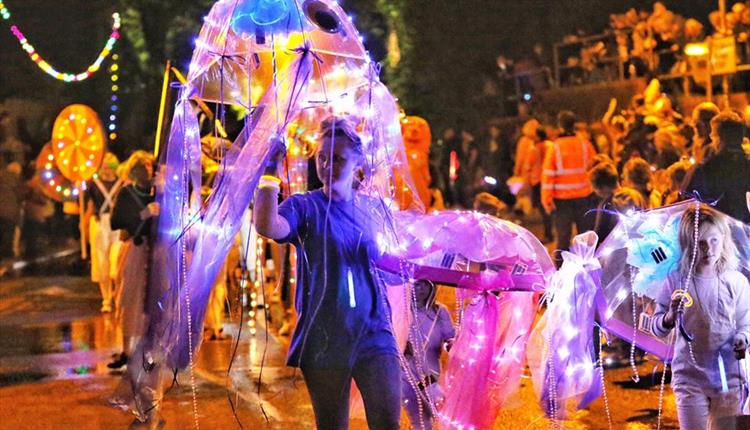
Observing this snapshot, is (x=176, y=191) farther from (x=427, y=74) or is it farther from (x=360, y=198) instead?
(x=427, y=74)

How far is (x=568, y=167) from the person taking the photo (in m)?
14.3

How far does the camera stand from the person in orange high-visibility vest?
14281mm

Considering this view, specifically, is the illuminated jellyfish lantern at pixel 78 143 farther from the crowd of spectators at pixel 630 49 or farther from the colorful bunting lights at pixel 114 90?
the crowd of spectators at pixel 630 49

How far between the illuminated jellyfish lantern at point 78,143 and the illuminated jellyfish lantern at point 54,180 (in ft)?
6.71

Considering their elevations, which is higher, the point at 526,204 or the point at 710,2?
the point at 710,2

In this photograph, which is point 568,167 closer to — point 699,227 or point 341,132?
point 699,227

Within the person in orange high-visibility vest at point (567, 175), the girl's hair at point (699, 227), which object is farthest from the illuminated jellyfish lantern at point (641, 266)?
the person in orange high-visibility vest at point (567, 175)

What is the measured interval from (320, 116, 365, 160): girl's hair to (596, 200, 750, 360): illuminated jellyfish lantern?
1651 mm

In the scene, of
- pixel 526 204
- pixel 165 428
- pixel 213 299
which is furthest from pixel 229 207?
pixel 526 204

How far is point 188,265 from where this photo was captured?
5.72 meters

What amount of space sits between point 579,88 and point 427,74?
128 inches

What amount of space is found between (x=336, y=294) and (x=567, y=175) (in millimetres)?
9739

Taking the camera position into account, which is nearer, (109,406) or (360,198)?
(360,198)

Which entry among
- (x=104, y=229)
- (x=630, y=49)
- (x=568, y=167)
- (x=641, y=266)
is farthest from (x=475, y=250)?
(x=630, y=49)
